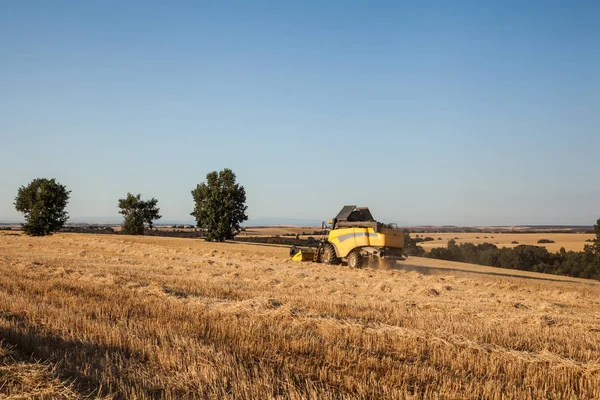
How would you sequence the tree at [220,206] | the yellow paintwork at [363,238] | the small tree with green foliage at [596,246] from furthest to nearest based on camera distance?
the tree at [220,206], the small tree with green foliage at [596,246], the yellow paintwork at [363,238]

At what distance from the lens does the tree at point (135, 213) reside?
2842 inches

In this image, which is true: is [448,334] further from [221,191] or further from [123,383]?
[221,191]

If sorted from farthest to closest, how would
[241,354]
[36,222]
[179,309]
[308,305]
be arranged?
1. [36,222]
2. [308,305]
3. [179,309]
4. [241,354]

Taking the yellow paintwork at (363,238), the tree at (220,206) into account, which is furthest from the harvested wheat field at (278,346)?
the tree at (220,206)

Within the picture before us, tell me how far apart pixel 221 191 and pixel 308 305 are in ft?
157

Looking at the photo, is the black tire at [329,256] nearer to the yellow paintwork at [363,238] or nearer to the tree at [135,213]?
the yellow paintwork at [363,238]

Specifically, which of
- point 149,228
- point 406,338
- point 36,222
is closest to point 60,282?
point 406,338

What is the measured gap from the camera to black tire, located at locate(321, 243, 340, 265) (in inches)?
896

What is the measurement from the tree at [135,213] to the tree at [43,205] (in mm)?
12377

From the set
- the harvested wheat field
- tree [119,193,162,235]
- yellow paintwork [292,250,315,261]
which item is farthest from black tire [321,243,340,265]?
tree [119,193,162,235]

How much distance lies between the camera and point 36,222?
56.2 metres

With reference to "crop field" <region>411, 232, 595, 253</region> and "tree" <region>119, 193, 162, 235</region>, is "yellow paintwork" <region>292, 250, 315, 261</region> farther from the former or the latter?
"tree" <region>119, 193, 162, 235</region>

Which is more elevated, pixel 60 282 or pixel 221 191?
pixel 221 191

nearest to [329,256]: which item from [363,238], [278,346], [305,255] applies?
[305,255]
